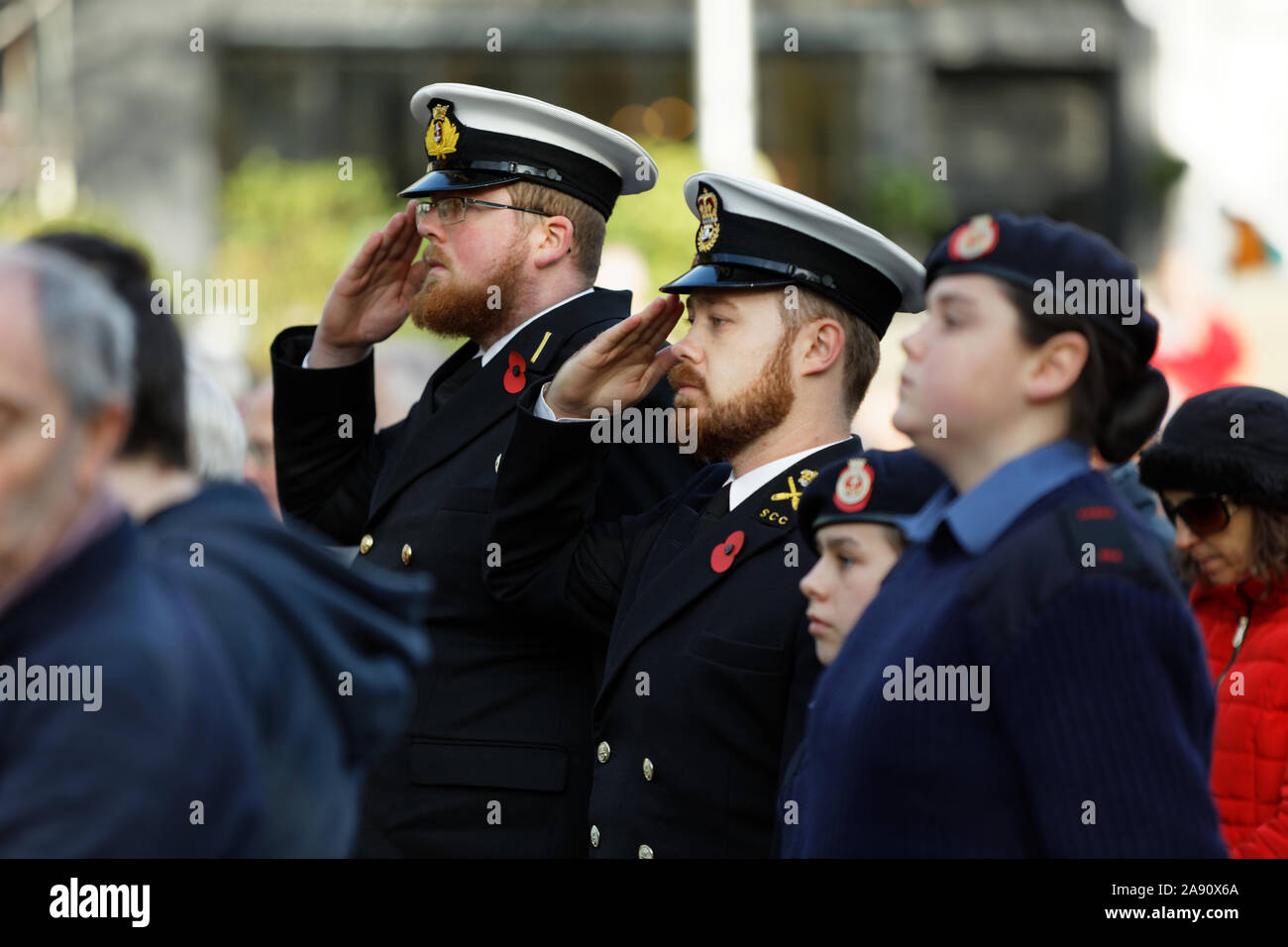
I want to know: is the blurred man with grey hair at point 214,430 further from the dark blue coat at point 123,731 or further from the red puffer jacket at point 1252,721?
the red puffer jacket at point 1252,721

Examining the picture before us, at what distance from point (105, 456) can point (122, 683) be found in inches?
Result: 11.0

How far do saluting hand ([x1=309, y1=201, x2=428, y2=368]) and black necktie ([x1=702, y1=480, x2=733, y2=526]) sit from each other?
1.16 meters

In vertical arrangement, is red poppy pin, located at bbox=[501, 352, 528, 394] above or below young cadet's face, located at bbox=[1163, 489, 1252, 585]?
above

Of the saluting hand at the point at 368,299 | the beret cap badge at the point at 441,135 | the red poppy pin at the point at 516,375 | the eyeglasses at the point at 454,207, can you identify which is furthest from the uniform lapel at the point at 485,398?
the beret cap badge at the point at 441,135

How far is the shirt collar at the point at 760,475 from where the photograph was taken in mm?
3266

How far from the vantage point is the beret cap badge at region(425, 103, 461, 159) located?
13.0 ft

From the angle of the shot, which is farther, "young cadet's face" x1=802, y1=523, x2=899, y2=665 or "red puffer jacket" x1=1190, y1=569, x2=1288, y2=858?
"red puffer jacket" x1=1190, y1=569, x2=1288, y2=858

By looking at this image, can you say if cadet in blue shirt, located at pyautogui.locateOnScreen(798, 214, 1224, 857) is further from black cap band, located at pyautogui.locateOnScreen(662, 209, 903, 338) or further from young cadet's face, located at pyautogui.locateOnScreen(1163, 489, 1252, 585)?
young cadet's face, located at pyautogui.locateOnScreen(1163, 489, 1252, 585)

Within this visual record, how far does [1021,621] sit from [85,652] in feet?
3.56

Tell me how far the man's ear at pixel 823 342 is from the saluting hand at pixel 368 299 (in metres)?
1.21

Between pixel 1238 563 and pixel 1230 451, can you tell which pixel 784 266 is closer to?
pixel 1230 451

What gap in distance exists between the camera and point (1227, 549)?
3.56 m

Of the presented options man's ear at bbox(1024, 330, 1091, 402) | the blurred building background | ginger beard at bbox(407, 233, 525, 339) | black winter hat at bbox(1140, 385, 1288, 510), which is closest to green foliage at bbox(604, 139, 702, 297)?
the blurred building background

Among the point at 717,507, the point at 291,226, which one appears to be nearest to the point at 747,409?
the point at 717,507
